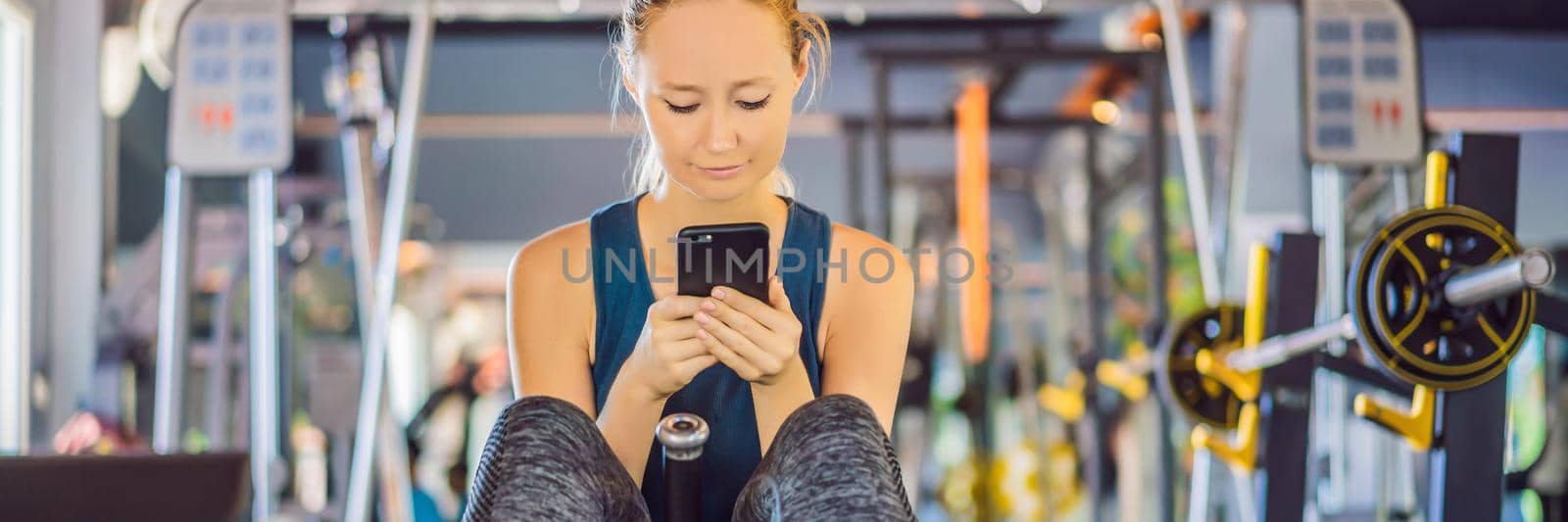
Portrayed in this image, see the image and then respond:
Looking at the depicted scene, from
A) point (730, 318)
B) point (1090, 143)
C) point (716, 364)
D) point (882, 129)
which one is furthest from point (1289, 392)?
point (1090, 143)

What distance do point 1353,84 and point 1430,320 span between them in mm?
1204

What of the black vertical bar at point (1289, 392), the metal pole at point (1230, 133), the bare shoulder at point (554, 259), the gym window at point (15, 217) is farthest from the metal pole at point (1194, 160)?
the gym window at point (15, 217)

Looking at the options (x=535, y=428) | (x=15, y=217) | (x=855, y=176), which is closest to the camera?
(x=535, y=428)

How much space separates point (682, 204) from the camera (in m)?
1.22

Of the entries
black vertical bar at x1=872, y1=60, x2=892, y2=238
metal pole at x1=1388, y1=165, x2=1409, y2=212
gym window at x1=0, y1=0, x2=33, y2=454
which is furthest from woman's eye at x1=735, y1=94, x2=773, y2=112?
gym window at x1=0, y1=0, x2=33, y2=454

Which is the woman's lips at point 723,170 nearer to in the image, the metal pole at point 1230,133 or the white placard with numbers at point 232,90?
the white placard with numbers at point 232,90

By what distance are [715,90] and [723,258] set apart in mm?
167

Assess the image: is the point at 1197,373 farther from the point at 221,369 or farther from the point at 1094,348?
the point at 221,369

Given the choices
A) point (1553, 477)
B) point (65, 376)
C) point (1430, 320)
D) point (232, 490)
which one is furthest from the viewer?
point (1553, 477)

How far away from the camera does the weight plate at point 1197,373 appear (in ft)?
7.47

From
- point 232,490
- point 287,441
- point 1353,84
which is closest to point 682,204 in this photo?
point 232,490

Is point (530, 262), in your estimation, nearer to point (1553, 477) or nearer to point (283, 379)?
point (283, 379)

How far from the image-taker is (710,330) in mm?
1065

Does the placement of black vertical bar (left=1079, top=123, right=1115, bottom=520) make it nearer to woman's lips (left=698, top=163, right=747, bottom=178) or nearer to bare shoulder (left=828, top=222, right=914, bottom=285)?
bare shoulder (left=828, top=222, right=914, bottom=285)
